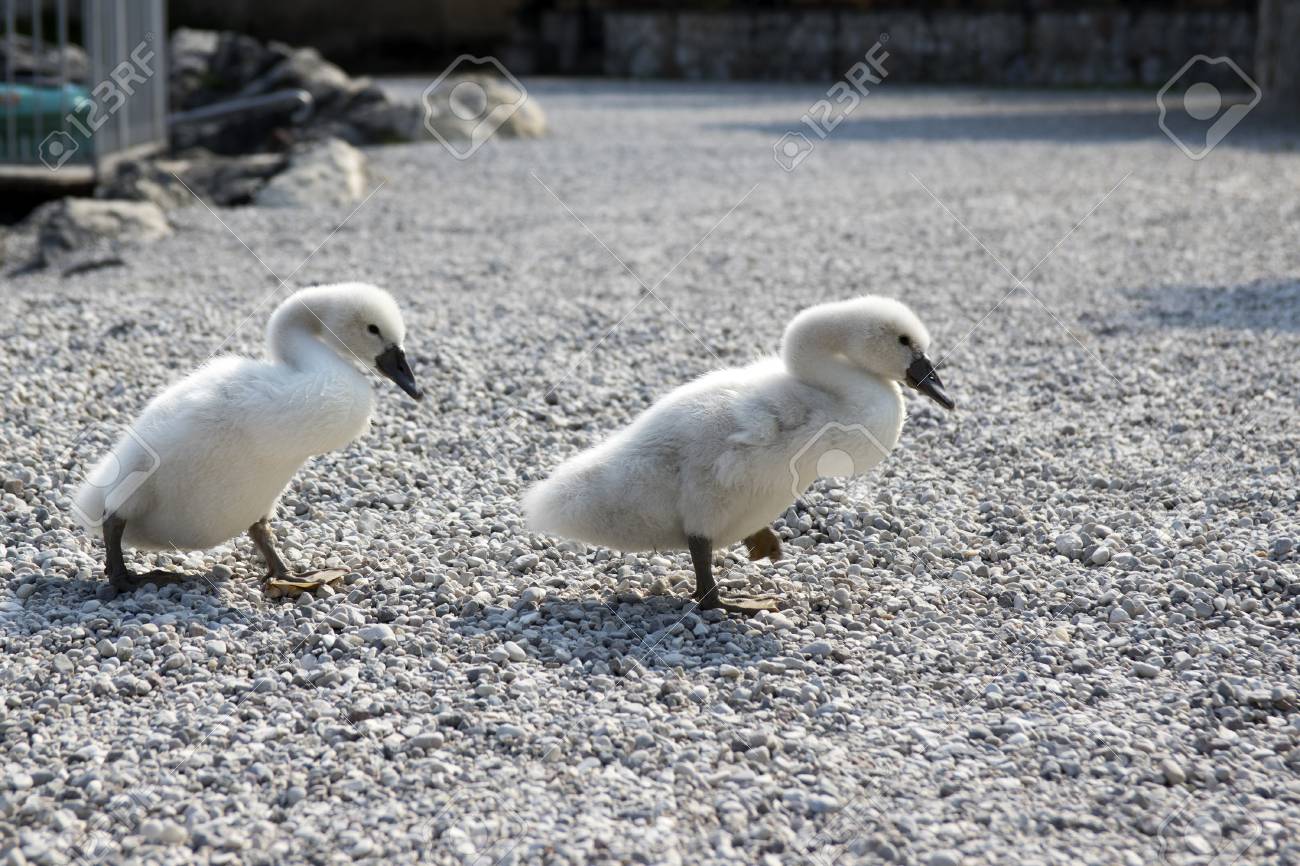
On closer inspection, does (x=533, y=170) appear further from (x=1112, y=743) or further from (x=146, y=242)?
(x=1112, y=743)

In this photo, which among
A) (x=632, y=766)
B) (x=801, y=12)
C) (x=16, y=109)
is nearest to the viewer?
(x=632, y=766)

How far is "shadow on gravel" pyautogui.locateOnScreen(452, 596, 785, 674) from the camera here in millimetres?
3527

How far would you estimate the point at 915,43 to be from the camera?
25.9 meters

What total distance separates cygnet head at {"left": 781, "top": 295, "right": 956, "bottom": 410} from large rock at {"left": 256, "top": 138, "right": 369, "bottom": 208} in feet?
26.1

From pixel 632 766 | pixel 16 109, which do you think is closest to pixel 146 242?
pixel 16 109

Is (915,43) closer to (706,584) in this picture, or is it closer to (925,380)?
(925,380)

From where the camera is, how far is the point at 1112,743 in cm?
310

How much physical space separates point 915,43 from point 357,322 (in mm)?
23594

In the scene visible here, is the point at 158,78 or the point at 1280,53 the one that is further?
the point at 1280,53

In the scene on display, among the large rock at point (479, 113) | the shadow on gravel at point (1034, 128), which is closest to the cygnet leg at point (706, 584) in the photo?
the large rock at point (479, 113)

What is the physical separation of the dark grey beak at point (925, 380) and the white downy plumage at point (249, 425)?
4.23 feet

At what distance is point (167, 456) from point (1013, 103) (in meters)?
19.1

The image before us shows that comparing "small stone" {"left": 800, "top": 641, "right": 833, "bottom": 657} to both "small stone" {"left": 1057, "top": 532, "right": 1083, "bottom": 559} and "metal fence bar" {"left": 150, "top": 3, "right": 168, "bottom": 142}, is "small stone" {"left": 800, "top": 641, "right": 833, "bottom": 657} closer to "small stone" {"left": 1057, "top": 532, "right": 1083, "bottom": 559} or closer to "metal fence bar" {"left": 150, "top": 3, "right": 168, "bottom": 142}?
"small stone" {"left": 1057, "top": 532, "right": 1083, "bottom": 559}

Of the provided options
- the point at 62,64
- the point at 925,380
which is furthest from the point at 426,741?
the point at 62,64
